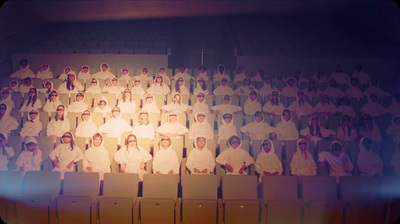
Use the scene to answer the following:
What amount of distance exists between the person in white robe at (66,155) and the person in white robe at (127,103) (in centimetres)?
88

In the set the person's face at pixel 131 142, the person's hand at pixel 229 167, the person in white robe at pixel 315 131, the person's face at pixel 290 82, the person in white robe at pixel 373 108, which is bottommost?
the person's hand at pixel 229 167

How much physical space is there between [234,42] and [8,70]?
334 centimetres

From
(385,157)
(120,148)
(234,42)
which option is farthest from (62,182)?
(234,42)

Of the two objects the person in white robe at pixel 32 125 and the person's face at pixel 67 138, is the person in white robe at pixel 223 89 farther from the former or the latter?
the person in white robe at pixel 32 125

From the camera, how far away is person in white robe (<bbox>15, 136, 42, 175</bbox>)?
2680 millimetres

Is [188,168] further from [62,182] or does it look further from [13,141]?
[13,141]

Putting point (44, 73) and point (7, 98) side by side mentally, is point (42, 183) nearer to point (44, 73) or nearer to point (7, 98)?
point (7, 98)

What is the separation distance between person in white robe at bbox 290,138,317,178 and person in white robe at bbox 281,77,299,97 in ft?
3.94

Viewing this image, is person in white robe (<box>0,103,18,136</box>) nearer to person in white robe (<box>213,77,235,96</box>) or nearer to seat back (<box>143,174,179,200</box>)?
seat back (<box>143,174,179,200</box>)

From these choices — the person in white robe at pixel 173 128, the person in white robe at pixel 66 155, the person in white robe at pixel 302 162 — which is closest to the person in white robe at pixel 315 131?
the person in white robe at pixel 302 162

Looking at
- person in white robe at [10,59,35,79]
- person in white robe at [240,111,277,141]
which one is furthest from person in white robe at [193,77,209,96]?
person in white robe at [10,59,35,79]

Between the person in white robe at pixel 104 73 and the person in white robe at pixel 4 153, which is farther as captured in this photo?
the person in white robe at pixel 104 73

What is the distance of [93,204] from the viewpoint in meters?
2.23

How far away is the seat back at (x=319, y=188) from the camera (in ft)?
7.82
